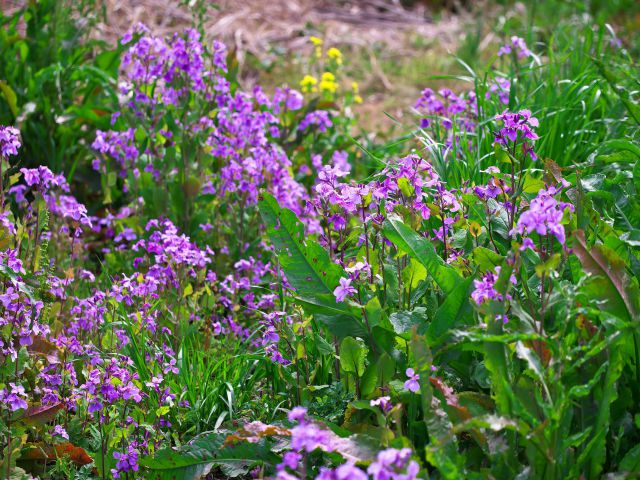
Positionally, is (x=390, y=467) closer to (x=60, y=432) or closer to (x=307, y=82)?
(x=60, y=432)

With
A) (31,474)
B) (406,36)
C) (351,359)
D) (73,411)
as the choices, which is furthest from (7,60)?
(406,36)

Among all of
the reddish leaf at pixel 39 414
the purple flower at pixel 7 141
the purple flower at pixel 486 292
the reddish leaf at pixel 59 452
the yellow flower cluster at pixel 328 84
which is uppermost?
the purple flower at pixel 7 141

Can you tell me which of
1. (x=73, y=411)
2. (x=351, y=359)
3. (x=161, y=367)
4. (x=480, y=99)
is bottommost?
(x=73, y=411)

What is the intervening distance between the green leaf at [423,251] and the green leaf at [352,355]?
0.29 m

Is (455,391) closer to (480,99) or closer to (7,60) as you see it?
(480,99)

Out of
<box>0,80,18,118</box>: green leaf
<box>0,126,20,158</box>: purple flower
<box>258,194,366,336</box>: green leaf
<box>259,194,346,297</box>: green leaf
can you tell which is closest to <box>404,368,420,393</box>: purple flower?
<box>258,194,366,336</box>: green leaf

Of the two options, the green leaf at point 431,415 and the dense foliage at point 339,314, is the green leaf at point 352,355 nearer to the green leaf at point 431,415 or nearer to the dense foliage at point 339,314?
the dense foliage at point 339,314

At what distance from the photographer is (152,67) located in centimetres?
370

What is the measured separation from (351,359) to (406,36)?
6115mm

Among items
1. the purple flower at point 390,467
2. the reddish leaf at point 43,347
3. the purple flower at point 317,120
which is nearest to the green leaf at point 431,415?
the purple flower at point 390,467

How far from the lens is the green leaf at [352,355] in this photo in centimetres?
224

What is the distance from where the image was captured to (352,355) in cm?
226

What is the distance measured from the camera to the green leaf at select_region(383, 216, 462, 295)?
231 centimetres

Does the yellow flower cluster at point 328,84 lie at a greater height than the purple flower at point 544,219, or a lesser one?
lesser
